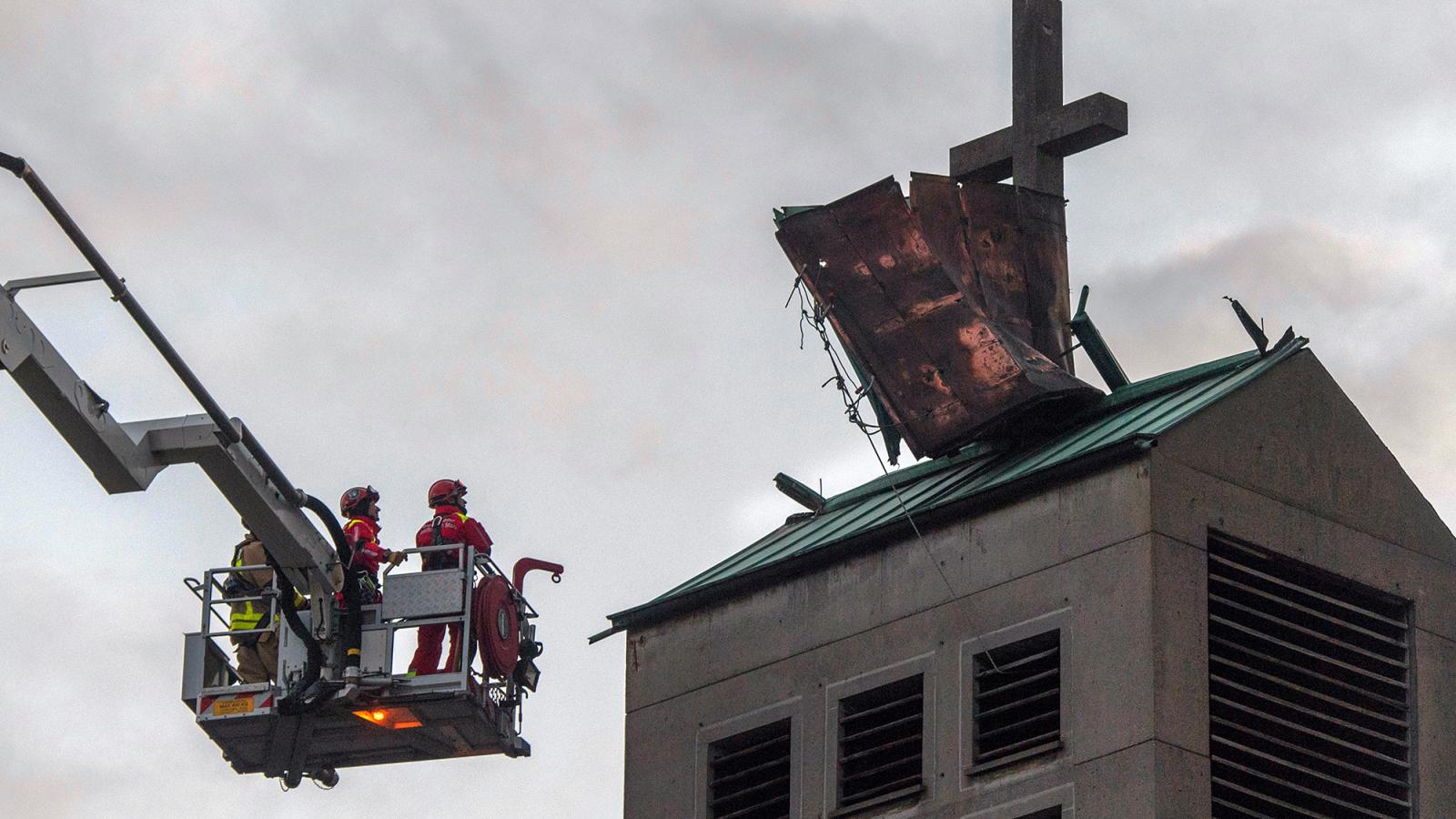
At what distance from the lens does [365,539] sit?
137 ft

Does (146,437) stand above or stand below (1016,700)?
above

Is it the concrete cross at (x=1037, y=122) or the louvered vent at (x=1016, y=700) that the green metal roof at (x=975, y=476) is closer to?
the louvered vent at (x=1016, y=700)

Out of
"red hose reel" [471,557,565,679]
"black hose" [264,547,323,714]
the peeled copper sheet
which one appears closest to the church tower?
the peeled copper sheet

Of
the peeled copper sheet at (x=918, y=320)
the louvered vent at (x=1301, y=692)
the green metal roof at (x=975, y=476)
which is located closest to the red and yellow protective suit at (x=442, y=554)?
the green metal roof at (x=975, y=476)

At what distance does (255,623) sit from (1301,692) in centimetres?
1154

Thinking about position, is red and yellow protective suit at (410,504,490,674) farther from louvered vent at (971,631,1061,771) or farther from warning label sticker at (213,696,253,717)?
louvered vent at (971,631,1061,771)

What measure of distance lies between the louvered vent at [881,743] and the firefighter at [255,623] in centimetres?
631

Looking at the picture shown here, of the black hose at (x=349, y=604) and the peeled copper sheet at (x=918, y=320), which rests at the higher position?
the peeled copper sheet at (x=918, y=320)

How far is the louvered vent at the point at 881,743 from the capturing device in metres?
41.5

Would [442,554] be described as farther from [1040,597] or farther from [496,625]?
[1040,597]

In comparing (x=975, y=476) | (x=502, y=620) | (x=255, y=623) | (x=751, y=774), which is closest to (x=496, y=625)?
(x=502, y=620)

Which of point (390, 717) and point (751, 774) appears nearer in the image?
point (390, 717)

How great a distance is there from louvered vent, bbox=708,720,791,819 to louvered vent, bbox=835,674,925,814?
3.09ft

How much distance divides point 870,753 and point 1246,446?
537cm
